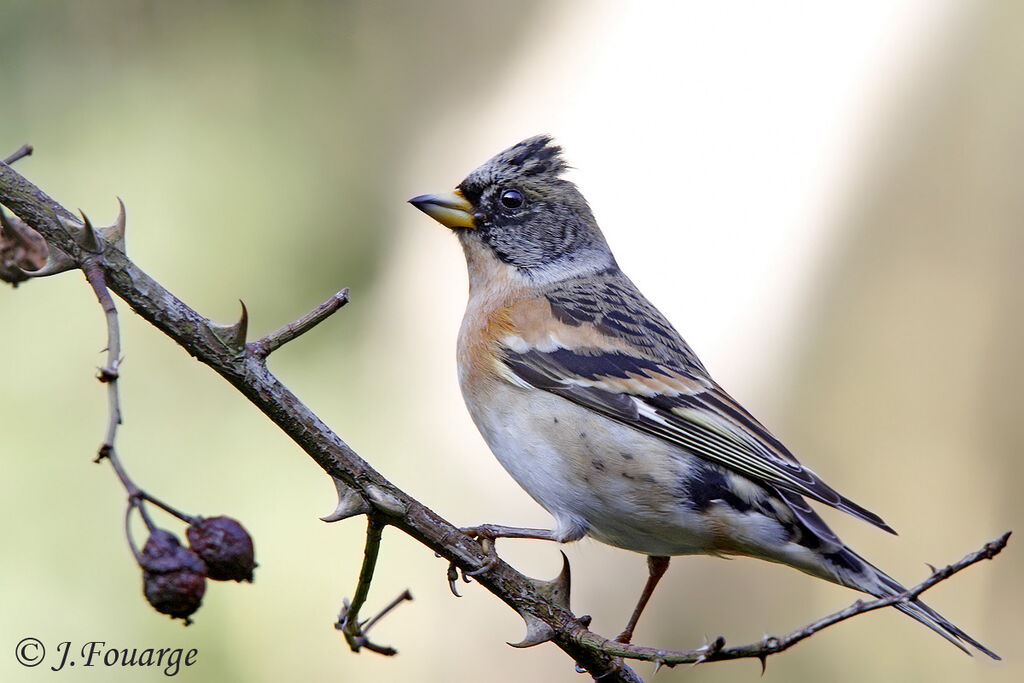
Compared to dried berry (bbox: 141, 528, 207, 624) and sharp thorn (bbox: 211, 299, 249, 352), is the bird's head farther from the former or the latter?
dried berry (bbox: 141, 528, 207, 624)

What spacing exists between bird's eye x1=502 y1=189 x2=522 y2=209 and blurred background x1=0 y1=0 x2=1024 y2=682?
1.33 metres

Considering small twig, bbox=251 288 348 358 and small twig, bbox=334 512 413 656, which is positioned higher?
small twig, bbox=251 288 348 358

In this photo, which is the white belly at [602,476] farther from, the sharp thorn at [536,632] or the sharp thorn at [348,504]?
the sharp thorn at [348,504]

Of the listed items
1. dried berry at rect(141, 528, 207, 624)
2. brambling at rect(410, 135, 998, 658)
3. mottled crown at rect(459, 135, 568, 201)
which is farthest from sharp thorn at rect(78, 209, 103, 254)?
mottled crown at rect(459, 135, 568, 201)

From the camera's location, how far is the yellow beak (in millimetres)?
3922

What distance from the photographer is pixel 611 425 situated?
11.1 ft

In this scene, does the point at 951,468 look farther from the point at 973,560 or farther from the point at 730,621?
the point at 973,560

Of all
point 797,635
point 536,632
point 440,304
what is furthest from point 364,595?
point 440,304

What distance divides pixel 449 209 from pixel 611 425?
1136 millimetres

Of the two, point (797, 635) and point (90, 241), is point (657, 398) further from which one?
A: point (90, 241)

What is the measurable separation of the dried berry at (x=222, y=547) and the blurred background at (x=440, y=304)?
307 cm

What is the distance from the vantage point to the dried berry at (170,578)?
1.76 metres

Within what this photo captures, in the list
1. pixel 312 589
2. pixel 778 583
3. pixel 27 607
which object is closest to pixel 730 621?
pixel 778 583

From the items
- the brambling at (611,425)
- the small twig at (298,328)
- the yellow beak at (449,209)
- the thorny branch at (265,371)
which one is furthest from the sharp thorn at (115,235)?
the yellow beak at (449,209)
